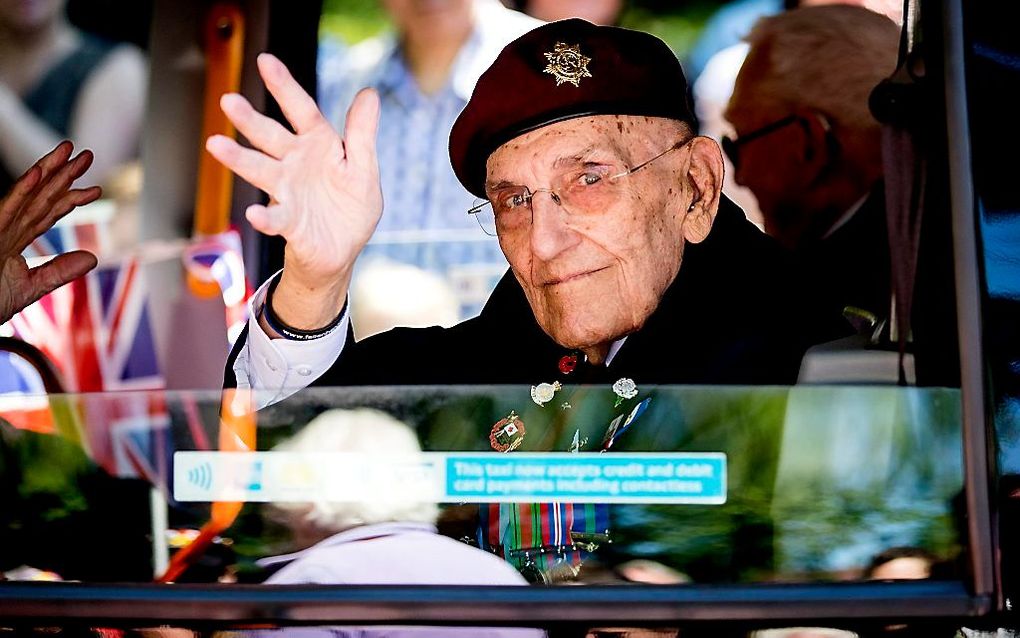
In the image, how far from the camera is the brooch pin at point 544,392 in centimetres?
212

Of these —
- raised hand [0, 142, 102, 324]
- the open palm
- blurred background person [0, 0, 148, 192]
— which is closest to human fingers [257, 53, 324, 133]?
the open palm

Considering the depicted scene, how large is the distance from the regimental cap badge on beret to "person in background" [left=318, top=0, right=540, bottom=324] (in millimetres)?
70

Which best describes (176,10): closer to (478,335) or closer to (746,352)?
(478,335)

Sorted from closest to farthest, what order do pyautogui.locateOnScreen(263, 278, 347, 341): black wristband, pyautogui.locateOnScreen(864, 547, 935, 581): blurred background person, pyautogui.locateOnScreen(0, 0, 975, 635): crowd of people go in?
pyautogui.locateOnScreen(864, 547, 935, 581): blurred background person → pyautogui.locateOnScreen(0, 0, 975, 635): crowd of people → pyautogui.locateOnScreen(263, 278, 347, 341): black wristband

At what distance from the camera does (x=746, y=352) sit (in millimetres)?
2129

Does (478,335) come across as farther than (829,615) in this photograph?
Yes

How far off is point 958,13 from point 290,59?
1239mm

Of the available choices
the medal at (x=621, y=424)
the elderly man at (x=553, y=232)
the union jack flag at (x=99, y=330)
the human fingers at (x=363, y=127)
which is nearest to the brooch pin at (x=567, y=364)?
the elderly man at (x=553, y=232)

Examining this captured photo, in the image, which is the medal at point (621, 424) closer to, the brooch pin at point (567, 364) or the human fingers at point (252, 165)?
the brooch pin at point (567, 364)

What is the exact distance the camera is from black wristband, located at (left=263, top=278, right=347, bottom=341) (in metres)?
2.23

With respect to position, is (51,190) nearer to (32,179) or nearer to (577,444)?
Result: (32,179)

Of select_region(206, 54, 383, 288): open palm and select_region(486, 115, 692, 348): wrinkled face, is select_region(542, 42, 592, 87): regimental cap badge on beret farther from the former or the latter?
select_region(206, 54, 383, 288): open palm

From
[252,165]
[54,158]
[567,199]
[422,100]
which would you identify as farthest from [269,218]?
A: [567,199]

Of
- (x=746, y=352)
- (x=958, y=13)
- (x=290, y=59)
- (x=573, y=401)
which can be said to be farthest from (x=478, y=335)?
(x=958, y=13)
